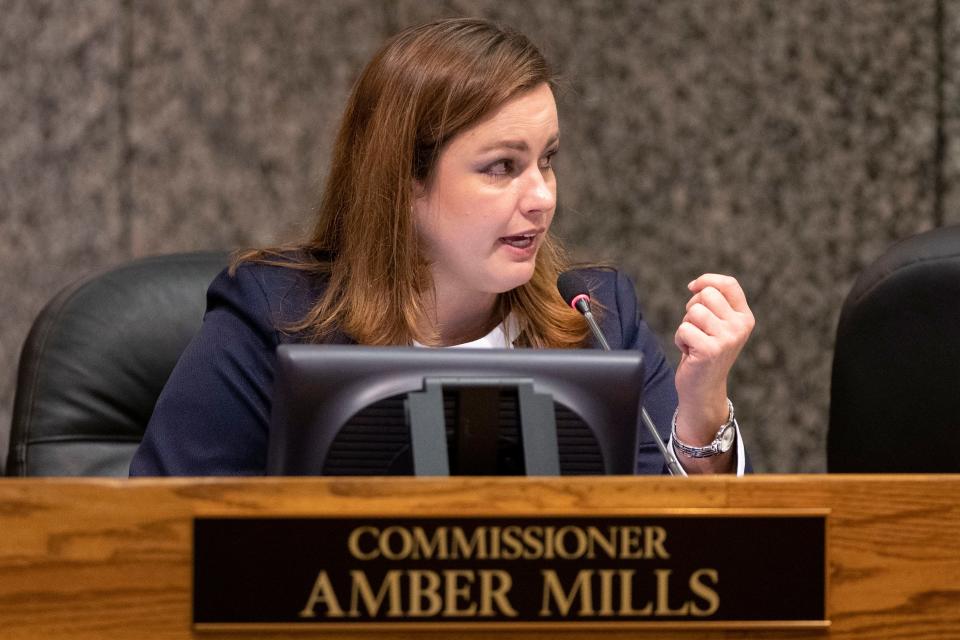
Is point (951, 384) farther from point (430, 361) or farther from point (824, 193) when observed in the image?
point (430, 361)

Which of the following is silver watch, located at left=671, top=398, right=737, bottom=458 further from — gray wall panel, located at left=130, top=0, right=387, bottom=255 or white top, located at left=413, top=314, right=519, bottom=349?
gray wall panel, located at left=130, top=0, right=387, bottom=255

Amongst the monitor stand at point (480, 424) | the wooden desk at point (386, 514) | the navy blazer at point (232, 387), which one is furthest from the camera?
the navy blazer at point (232, 387)

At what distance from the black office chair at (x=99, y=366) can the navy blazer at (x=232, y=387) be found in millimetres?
155

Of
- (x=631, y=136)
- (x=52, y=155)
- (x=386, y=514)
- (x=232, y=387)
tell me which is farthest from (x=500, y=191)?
(x=52, y=155)

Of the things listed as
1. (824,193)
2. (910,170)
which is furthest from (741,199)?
(910,170)

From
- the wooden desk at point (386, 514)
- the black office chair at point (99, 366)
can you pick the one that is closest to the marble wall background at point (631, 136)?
the black office chair at point (99, 366)

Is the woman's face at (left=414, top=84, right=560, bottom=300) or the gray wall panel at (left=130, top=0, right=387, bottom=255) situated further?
the gray wall panel at (left=130, top=0, right=387, bottom=255)

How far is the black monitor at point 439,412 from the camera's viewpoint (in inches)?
33.0

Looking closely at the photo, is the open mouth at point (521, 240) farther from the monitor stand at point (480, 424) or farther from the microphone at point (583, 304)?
the monitor stand at point (480, 424)

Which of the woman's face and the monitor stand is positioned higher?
the woman's face

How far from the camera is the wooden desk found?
725 mm

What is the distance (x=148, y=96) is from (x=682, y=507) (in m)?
1.72

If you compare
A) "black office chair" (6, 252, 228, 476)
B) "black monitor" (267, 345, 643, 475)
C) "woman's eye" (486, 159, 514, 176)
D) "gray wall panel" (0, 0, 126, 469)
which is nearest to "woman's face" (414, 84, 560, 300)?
"woman's eye" (486, 159, 514, 176)

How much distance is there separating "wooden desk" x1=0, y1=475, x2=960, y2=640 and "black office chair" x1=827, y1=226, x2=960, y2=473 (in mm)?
795
